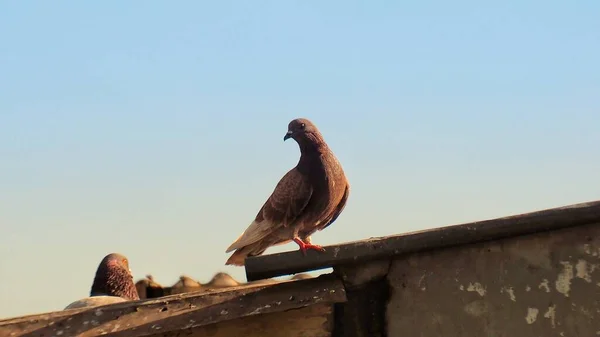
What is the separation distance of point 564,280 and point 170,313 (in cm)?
182

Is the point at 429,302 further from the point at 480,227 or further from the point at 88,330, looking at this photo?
the point at 88,330

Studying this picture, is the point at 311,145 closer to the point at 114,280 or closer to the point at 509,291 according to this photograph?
the point at 509,291

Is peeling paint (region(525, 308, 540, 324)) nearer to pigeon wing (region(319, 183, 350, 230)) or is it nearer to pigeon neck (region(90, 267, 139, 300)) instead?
pigeon wing (region(319, 183, 350, 230))

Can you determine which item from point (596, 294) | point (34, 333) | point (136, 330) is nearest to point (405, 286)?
point (596, 294)

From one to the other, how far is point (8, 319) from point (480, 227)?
2.21 metres

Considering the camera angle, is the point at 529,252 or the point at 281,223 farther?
the point at 281,223

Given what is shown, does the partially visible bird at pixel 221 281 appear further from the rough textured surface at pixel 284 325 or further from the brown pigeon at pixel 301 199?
the rough textured surface at pixel 284 325

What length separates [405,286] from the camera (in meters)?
4.03

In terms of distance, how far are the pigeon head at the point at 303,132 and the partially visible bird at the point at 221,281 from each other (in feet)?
8.39

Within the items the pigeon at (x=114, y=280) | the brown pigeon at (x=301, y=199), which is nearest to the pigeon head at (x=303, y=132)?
the brown pigeon at (x=301, y=199)

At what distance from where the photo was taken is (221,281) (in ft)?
27.6

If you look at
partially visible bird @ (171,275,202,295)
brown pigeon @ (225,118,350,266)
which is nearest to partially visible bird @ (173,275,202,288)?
partially visible bird @ (171,275,202,295)

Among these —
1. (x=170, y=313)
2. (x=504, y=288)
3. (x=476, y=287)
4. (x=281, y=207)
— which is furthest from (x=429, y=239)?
(x=281, y=207)

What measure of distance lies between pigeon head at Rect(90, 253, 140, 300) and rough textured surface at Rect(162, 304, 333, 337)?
5.02 meters
